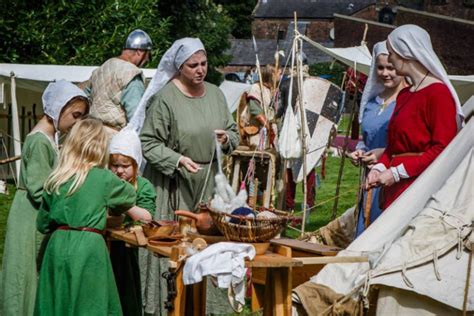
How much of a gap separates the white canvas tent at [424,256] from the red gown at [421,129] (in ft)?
0.85

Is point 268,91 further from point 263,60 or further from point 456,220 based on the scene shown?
point 263,60

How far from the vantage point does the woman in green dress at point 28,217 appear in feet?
16.9

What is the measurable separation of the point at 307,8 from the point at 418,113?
7075 cm

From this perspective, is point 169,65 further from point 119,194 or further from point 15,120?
point 15,120

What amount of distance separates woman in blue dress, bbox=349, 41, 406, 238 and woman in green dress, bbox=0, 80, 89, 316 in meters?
1.54

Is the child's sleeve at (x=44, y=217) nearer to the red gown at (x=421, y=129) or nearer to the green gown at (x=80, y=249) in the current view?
the green gown at (x=80, y=249)

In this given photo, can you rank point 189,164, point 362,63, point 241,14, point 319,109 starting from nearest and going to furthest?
1. point 189,164
2. point 319,109
3. point 362,63
4. point 241,14

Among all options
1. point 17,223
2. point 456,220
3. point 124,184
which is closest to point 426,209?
point 456,220

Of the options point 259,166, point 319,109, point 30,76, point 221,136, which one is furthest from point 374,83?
point 30,76

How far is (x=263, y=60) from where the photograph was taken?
61500mm

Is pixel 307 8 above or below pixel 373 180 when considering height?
above

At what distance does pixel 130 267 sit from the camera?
5.34m

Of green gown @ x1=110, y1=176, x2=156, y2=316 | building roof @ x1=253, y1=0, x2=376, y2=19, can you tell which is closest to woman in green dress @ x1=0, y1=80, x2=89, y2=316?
green gown @ x1=110, y1=176, x2=156, y2=316

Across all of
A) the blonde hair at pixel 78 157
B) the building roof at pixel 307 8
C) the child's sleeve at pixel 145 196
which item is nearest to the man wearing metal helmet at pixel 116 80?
the child's sleeve at pixel 145 196
